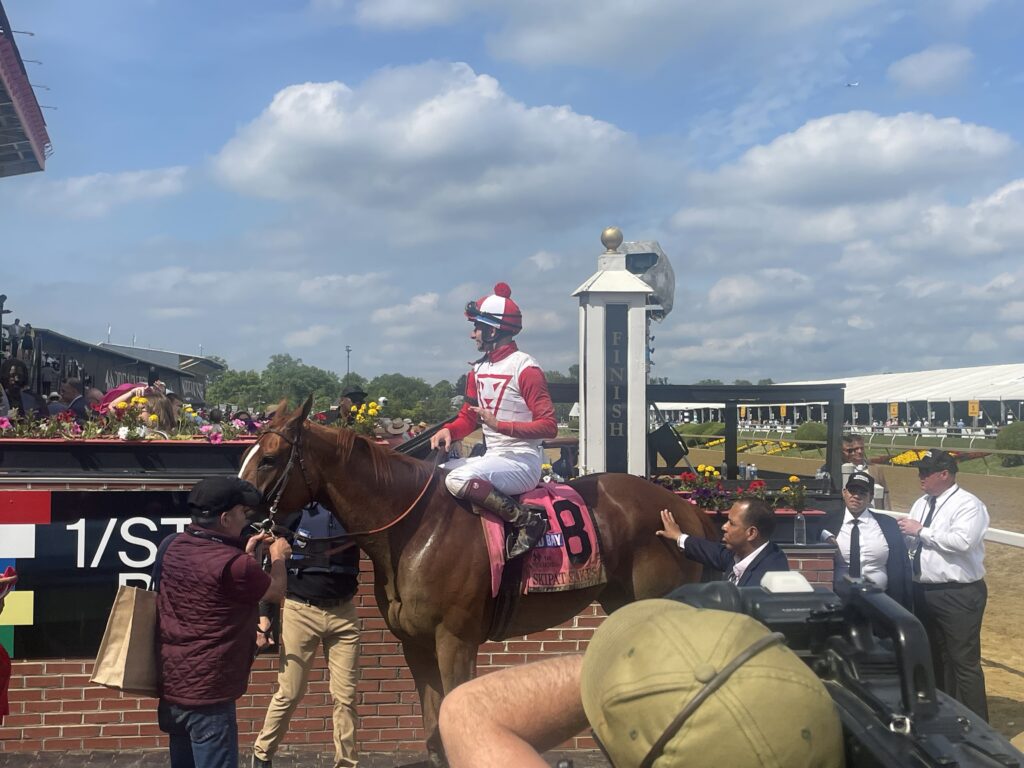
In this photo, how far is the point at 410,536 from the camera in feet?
14.5

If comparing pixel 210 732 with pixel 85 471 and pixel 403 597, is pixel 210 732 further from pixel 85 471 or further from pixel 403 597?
pixel 85 471

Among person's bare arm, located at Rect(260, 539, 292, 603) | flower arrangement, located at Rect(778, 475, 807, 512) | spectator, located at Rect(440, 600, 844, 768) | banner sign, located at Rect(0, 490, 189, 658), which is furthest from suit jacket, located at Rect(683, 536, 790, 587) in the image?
banner sign, located at Rect(0, 490, 189, 658)

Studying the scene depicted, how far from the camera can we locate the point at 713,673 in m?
0.97

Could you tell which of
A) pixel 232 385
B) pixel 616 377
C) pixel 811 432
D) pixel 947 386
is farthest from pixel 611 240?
pixel 947 386

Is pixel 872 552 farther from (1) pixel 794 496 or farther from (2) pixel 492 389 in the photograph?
(2) pixel 492 389

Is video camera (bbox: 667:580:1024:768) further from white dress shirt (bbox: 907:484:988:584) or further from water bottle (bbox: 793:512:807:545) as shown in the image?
water bottle (bbox: 793:512:807:545)

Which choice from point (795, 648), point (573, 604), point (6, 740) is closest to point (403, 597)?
point (573, 604)

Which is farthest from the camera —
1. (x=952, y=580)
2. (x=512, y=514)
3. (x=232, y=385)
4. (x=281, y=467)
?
(x=232, y=385)

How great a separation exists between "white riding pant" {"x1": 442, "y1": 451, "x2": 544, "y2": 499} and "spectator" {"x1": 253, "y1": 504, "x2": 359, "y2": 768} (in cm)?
80

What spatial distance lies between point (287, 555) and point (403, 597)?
68 centimetres

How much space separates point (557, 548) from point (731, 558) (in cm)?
94

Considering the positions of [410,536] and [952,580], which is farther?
[952,580]

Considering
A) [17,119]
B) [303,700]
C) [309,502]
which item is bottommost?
[303,700]

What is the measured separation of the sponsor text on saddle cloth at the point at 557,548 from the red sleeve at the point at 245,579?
1.38 meters
